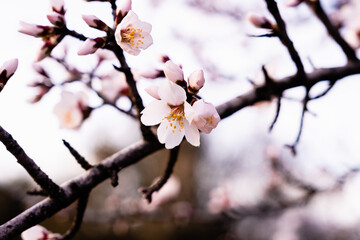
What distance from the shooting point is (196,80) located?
3.24ft

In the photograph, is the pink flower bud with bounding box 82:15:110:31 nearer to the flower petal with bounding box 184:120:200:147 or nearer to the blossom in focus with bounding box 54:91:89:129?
the flower petal with bounding box 184:120:200:147

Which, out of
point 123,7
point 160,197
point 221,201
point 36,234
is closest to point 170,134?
point 123,7

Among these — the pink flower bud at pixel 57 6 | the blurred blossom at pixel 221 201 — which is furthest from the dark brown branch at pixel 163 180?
the blurred blossom at pixel 221 201

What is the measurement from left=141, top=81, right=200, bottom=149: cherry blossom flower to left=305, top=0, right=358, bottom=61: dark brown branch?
0.81 meters

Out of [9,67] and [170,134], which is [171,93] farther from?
[9,67]

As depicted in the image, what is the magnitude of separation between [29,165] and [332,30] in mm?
1325

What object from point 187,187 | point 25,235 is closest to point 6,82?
point 25,235

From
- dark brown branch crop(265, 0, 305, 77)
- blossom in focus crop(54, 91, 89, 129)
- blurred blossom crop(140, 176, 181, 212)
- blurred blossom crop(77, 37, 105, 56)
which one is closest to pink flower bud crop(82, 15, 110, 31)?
blurred blossom crop(77, 37, 105, 56)

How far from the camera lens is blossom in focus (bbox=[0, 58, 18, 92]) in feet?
3.38

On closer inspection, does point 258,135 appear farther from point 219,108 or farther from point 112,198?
point 219,108

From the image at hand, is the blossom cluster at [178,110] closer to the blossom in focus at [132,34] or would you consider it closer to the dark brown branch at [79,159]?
the blossom in focus at [132,34]

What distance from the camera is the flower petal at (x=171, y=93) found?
0.97m

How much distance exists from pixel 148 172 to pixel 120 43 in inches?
713

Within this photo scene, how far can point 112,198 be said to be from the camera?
3.34 meters
